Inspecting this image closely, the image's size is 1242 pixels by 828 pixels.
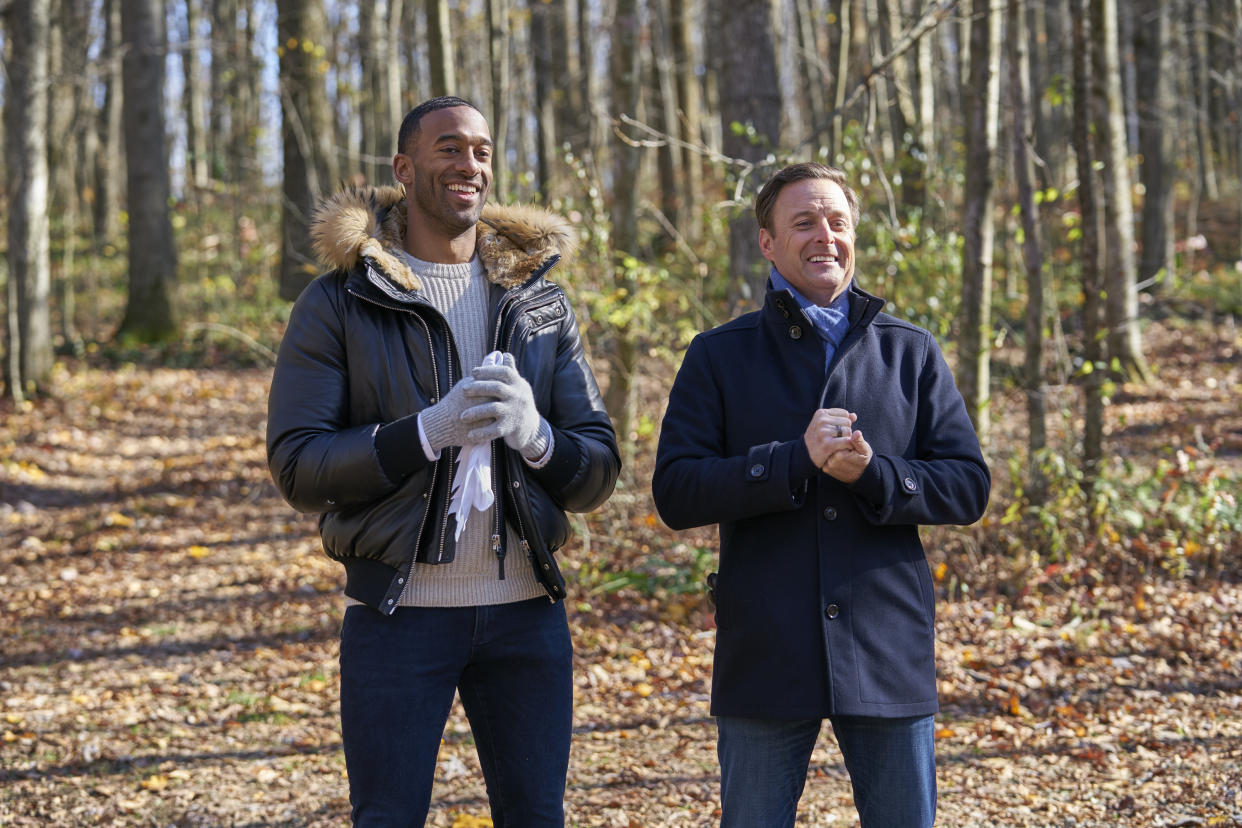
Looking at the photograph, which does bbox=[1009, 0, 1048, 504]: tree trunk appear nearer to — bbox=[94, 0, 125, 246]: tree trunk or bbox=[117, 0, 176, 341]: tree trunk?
bbox=[117, 0, 176, 341]: tree trunk

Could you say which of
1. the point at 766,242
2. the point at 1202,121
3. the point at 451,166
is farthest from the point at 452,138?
the point at 1202,121

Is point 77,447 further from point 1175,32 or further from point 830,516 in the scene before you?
point 1175,32

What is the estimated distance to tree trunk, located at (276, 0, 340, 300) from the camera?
46.1ft

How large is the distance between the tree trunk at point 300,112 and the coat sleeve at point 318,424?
37.7ft

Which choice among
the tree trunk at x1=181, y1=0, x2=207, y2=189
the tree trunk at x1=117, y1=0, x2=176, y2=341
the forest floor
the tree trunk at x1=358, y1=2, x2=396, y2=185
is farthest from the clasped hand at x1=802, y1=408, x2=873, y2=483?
the tree trunk at x1=181, y1=0, x2=207, y2=189

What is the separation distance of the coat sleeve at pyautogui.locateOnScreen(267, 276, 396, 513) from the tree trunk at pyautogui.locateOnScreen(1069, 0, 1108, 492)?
215 inches

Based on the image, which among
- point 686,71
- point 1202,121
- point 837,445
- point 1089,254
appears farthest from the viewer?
point 1202,121

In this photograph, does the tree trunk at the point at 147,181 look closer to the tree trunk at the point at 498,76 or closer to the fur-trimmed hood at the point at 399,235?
the tree trunk at the point at 498,76

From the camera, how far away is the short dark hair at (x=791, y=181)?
2.76m

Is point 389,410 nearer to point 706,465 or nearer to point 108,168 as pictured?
point 706,465

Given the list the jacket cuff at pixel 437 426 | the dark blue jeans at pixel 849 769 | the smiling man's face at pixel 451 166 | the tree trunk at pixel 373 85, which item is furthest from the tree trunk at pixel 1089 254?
the tree trunk at pixel 373 85

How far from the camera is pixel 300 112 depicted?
1476cm

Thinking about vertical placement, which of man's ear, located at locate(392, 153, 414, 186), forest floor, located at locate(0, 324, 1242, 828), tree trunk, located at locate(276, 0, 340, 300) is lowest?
forest floor, located at locate(0, 324, 1242, 828)

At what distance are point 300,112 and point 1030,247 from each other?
430 inches
